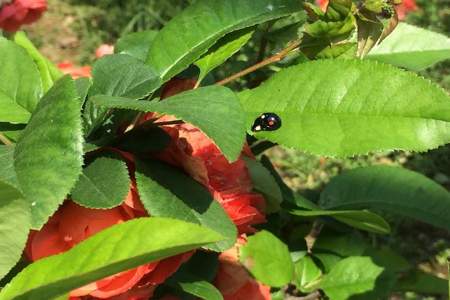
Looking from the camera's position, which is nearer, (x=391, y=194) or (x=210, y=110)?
(x=210, y=110)

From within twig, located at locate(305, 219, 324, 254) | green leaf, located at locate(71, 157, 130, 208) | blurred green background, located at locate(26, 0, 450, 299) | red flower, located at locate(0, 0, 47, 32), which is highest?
green leaf, located at locate(71, 157, 130, 208)

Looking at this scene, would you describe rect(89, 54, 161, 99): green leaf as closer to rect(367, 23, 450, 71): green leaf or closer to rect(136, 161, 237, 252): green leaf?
rect(136, 161, 237, 252): green leaf

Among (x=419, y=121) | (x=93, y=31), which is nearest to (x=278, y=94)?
(x=419, y=121)

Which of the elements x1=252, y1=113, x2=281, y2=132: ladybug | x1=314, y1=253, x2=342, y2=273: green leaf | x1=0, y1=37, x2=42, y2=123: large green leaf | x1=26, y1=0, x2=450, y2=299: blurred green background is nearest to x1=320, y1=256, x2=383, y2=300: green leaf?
x1=314, y1=253, x2=342, y2=273: green leaf

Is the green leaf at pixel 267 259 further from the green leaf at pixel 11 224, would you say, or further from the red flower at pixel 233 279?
the green leaf at pixel 11 224

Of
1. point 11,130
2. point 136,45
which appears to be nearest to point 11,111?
point 11,130

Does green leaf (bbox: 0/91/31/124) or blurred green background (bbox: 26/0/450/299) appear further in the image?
blurred green background (bbox: 26/0/450/299)

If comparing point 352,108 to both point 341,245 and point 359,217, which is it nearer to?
point 359,217
